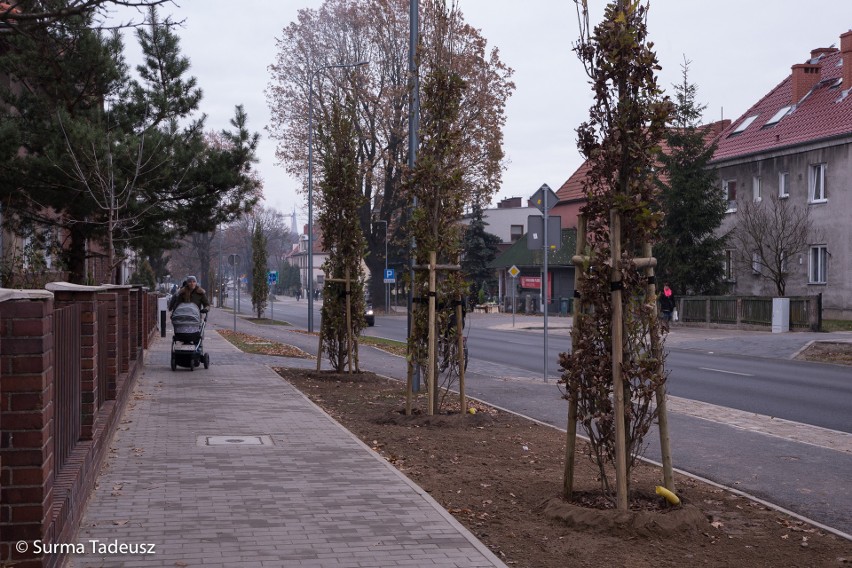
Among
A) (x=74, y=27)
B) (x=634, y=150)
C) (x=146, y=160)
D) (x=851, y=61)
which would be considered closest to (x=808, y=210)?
(x=851, y=61)

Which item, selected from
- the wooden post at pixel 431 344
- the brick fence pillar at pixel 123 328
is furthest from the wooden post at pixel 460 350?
the brick fence pillar at pixel 123 328

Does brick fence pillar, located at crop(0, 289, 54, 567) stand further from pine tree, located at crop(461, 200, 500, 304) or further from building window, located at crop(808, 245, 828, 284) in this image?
pine tree, located at crop(461, 200, 500, 304)

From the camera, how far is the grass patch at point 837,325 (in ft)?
110

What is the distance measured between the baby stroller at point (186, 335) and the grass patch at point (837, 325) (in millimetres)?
23233

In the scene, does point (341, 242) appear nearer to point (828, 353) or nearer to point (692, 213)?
point (828, 353)

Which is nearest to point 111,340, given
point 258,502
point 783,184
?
point 258,502

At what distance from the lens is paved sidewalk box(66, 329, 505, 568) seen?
5832 millimetres

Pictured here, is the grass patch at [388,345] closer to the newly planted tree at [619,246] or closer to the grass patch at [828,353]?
the grass patch at [828,353]

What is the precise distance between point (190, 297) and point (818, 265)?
95.1 ft

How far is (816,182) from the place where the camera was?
131 feet

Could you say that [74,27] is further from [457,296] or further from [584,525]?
[584,525]

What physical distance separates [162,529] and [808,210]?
37.4 metres

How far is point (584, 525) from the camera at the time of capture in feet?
22.2

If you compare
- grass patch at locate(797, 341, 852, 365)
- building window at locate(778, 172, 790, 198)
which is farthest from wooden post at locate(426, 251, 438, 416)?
building window at locate(778, 172, 790, 198)
